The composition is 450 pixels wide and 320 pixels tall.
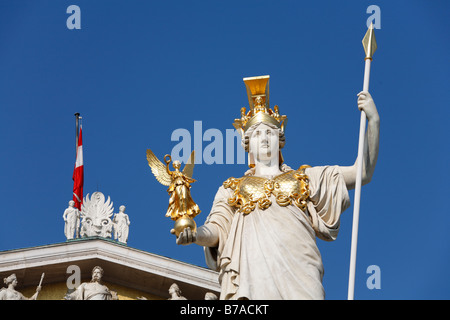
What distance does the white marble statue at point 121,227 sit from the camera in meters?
34.8

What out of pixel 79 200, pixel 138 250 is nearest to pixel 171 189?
pixel 138 250

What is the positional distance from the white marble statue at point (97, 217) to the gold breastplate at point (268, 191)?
1498 centimetres

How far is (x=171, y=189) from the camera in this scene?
1869 centimetres

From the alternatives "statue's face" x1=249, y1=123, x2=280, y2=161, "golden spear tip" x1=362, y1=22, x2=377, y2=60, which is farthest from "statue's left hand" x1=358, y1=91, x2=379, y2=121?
"statue's face" x1=249, y1=123, x2=280, y2=161

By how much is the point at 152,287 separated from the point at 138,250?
3.24 feet

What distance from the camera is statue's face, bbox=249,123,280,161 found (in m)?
20.3

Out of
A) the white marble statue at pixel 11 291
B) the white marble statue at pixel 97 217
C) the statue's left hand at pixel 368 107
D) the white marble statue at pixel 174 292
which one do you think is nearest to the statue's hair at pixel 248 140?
the statue's left hand at pixel 368 107

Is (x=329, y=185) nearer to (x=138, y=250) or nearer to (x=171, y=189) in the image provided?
(x=171, y=189)

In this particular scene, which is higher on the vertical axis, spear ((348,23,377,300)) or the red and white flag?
the red and white flag

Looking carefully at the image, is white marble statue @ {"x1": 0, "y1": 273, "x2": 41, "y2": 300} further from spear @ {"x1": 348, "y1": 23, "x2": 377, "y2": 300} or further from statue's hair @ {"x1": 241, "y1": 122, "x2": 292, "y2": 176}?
spear @ {"x1": 348, "y1": 23, "x2": 377, "y2": 300}

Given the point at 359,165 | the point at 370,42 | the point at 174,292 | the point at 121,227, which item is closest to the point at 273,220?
the point at 359,165

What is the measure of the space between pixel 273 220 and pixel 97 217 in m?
16.2

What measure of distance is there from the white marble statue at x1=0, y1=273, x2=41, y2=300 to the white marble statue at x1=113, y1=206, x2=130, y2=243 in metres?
3.21
